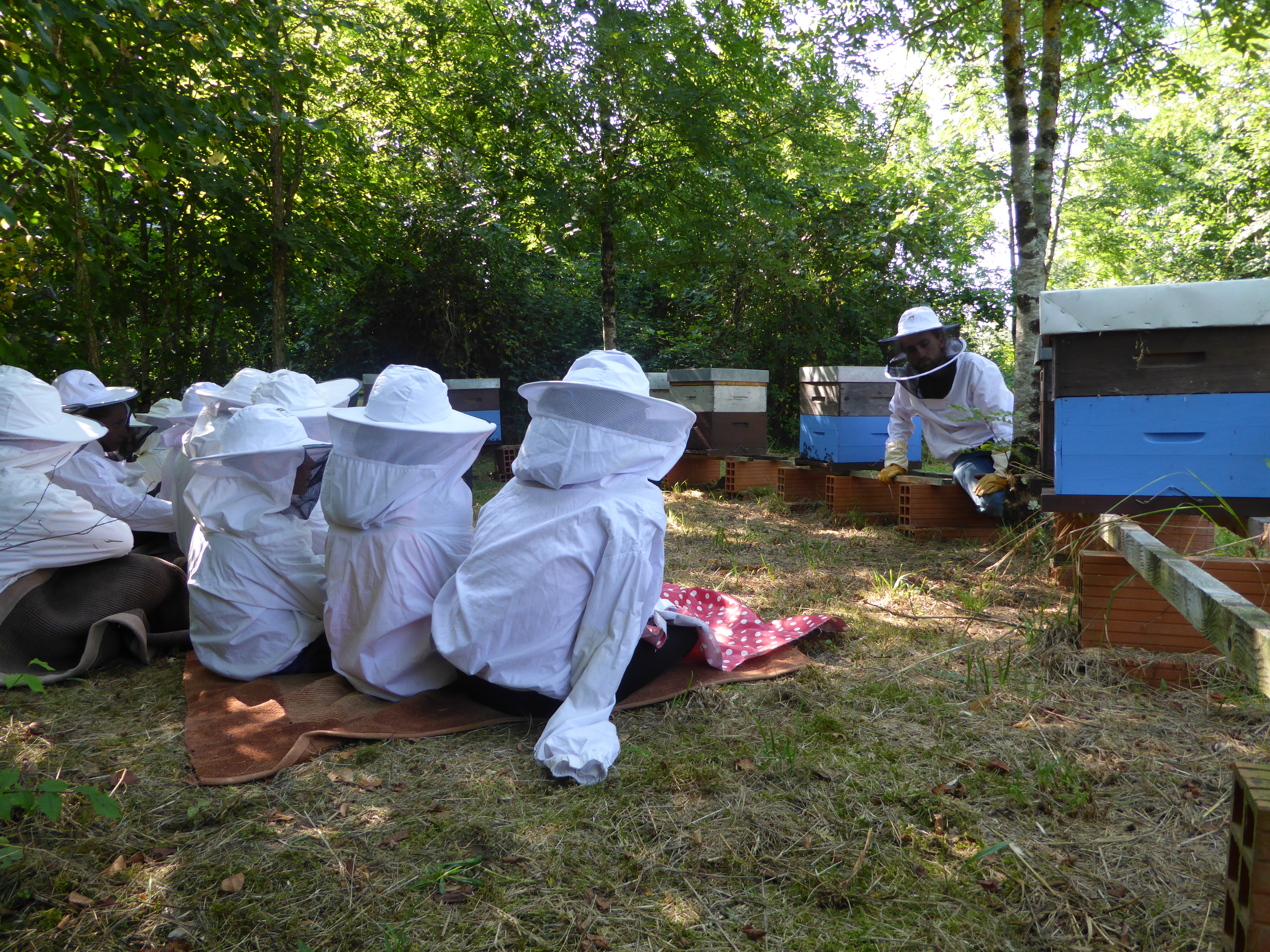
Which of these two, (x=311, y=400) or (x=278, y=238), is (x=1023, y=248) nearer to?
(x=311, y=400)

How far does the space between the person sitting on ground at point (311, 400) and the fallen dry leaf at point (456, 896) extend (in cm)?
190

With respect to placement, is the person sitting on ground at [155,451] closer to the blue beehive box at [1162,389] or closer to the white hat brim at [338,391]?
the white hat brim at [338,391]

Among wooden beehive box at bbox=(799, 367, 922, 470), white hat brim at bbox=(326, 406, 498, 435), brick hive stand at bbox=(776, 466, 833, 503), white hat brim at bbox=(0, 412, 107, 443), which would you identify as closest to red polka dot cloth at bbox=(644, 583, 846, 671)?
white hat brim at bbox=(326, 406, 498, 435)

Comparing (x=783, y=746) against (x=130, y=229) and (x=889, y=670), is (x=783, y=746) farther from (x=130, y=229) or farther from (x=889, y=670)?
(x=130, y=229)

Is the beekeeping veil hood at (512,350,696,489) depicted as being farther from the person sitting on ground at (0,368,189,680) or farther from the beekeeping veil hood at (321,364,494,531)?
the person sitting on ground at (0,368,189,680)

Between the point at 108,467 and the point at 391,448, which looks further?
the point at 108,467

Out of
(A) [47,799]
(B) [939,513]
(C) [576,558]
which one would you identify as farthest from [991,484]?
(A) [47,799]

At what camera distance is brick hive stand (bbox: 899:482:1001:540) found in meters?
5.29

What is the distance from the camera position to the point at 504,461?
28.1ft

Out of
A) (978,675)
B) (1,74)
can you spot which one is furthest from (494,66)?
(978,675)

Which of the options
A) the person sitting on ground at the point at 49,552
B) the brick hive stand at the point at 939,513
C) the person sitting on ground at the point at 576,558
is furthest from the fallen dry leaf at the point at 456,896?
the brick hive stand at the point at 939,513

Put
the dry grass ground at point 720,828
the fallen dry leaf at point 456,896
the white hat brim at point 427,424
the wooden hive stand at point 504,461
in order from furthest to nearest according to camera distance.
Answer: the wooden hive stand at point 504,461 < the white hat brim at point 427,424 < the fallen dry leaf at point 456,896 < the dry grass ground at point 720,828

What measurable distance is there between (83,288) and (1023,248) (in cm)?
644

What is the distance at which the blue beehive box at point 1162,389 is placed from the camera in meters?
3.12
